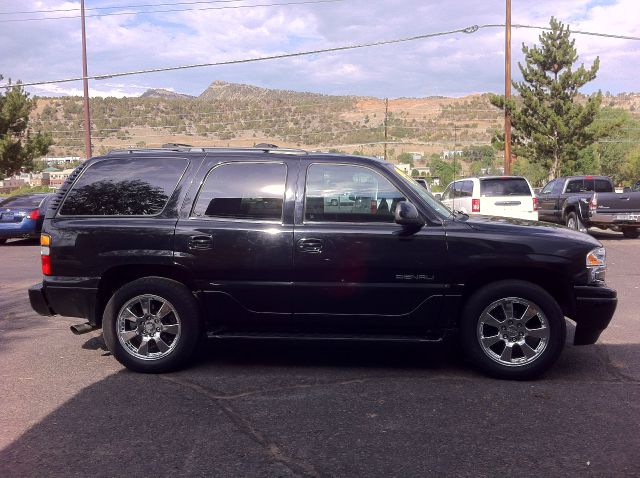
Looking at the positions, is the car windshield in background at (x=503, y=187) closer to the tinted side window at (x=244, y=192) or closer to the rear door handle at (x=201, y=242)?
the tinted side window at (x=244, y=192)

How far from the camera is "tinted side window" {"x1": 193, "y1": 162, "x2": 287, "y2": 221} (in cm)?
538

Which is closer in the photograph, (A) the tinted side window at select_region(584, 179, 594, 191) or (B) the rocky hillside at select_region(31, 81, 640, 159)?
(A) the tinted side window at select_region(584, 179, 594, 191)

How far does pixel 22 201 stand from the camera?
56.7 ft

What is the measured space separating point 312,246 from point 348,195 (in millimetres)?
550

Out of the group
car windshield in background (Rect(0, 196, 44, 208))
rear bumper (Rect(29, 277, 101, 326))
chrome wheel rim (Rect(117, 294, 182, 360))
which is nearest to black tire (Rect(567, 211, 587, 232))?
chrome wheel rim (Rect(117, 294, 182, 360))

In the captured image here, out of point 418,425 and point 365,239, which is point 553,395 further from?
point 365,239

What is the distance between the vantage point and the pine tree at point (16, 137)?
32.1m

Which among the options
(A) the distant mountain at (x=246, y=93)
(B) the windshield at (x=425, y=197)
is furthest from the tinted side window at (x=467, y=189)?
(A) the distant mountain at (x=246, y=93)

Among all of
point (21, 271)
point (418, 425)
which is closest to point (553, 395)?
point (418, 425)

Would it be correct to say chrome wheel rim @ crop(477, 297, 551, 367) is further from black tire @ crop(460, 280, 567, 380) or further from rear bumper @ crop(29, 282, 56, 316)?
rear bumper @ crop(29, 282, 56, 316)

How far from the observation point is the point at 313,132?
251 feet

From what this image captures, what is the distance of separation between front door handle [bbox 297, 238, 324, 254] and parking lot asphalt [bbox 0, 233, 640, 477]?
42.6 inches

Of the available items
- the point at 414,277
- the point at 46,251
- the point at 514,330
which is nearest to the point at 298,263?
the point at 414,277

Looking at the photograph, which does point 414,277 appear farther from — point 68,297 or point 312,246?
point 68,297
